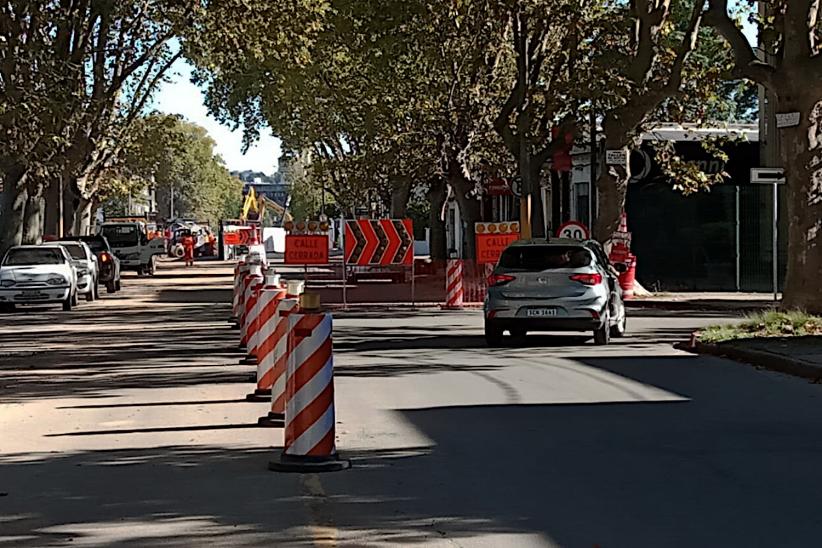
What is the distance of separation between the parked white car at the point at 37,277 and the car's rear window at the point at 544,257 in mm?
15074

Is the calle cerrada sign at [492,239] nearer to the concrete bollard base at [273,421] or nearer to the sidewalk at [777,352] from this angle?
the sidewalk at [777,352]

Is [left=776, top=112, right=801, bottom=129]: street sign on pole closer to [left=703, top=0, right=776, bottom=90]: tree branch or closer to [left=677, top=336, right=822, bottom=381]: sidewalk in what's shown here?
[left=703, top=0, right=776, bottom=90]: tree branch

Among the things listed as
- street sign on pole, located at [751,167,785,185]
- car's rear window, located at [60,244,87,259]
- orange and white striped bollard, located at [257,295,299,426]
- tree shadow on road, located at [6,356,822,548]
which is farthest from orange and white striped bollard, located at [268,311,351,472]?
car's rear window, located at [60,244,87,259]

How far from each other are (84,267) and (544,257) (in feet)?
63.4

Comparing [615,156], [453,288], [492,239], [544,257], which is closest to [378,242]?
[492,239]

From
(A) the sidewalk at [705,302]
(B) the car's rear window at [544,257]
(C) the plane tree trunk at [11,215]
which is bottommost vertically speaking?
(A) the sidewalk at [705,302]

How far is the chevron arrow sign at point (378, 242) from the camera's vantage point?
109ft

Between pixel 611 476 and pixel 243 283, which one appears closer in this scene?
pixel 611 476

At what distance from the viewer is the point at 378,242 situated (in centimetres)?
3338

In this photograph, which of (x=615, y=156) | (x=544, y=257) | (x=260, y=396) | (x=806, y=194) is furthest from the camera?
(x=615, y=156)

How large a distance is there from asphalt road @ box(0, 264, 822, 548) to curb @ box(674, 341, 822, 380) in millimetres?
224

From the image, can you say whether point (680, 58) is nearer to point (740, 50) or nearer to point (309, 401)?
point (740, 50)

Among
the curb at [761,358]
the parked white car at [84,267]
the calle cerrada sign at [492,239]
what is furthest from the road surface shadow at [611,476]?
the parked white car at [84,267]

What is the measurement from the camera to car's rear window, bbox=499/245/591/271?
67.8ft
